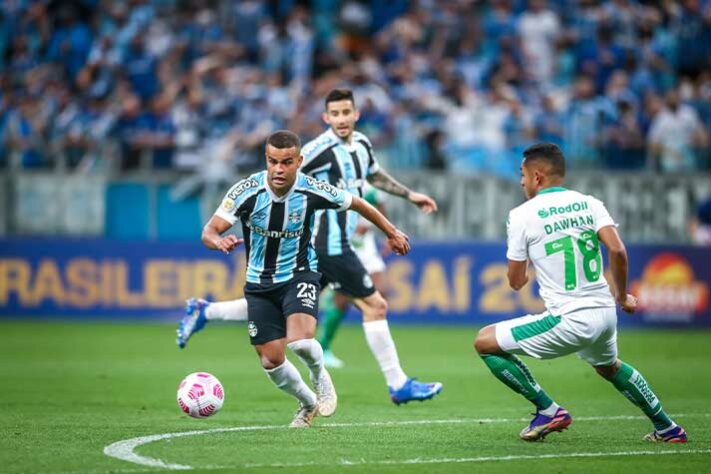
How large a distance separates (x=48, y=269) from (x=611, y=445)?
14.3 metres

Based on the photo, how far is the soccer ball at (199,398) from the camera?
9.20 metres

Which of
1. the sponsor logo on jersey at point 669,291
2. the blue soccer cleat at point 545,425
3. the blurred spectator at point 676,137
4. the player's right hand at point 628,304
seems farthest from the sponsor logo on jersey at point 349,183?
the blurred spectator at point 676,137

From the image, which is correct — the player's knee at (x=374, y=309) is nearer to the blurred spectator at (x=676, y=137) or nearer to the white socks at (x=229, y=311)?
the white socks at (x=229, y=311)

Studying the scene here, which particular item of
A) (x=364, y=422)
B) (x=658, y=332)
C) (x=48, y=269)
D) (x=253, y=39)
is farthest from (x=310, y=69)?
(x=364, y=422)

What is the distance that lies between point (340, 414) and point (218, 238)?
7.59ft

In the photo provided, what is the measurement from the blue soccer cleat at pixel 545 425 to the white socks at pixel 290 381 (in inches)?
67.0

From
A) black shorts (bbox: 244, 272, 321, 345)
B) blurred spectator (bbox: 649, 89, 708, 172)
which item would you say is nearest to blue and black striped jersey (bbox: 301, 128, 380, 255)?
black shorts (bbox: 244, 272, 321, 345)

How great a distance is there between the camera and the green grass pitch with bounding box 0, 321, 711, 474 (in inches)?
303

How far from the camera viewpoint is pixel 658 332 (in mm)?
20859

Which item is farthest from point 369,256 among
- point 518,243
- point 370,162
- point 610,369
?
point 518,243

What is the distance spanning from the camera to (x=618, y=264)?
8109mm

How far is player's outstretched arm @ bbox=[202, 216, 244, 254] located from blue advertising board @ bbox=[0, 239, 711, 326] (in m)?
12.0

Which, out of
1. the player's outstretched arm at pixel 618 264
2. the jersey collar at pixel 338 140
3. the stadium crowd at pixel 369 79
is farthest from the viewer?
the stadium crowd at pixel 369 79

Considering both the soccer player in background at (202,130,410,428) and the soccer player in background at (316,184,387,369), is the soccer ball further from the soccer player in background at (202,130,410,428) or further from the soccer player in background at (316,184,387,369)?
the soccer player in background at (316,184,387,369)
